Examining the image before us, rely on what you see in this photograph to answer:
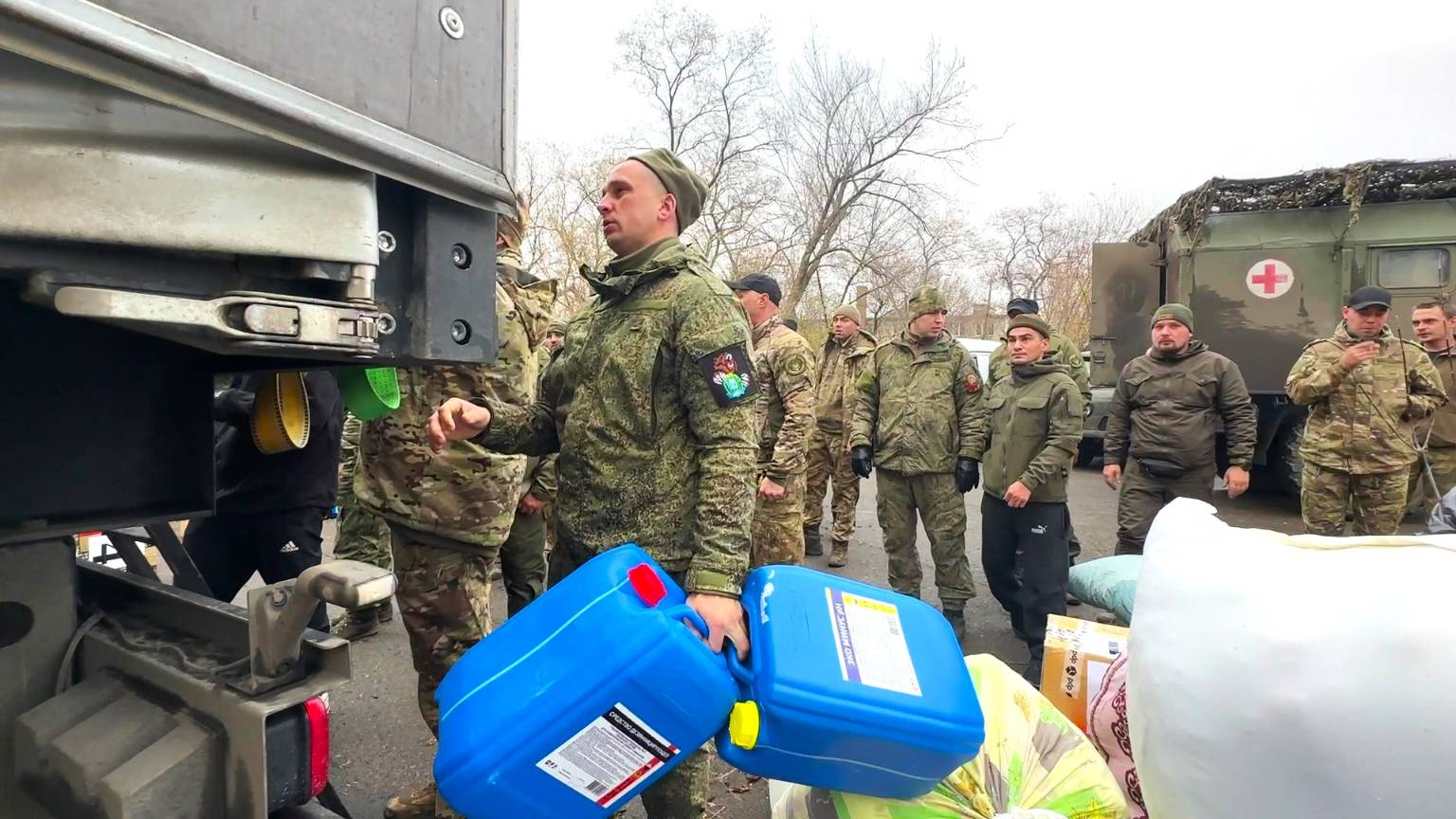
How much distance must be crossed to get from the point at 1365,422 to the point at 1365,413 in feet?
0.17

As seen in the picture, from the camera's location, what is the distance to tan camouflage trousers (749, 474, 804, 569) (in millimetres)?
4848

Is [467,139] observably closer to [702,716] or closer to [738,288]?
[702,716]

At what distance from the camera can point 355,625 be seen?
4.00 m

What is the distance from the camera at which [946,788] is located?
1589 millimetres

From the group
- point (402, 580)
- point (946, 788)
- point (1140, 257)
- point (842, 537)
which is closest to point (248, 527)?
point (402, 580)

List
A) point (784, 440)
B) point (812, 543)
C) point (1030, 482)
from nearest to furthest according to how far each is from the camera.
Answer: point (1030, 482), point (784, 440), point (812, 543)

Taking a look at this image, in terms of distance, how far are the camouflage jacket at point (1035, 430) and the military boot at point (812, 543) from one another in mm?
2123

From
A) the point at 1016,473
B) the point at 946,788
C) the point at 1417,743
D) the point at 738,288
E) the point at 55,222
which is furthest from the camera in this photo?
the point at 738,288

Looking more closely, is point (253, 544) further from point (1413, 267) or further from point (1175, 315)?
point (1413, 267)

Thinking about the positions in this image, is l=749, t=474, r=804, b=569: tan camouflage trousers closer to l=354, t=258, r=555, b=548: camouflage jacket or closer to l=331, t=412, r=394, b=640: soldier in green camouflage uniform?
l=331, t=412, r=394, b=640: soldier in green camouflage uniform

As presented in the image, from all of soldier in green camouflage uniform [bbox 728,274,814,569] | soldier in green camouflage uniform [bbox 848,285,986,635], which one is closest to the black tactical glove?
soldier in green camouflage uniform [bbox 848,285,986,635]

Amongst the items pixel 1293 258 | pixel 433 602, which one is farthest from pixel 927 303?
pixel 1293 258

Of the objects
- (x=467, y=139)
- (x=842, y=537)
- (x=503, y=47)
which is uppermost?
(x=503, y=47)

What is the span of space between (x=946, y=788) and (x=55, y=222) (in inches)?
66.2
